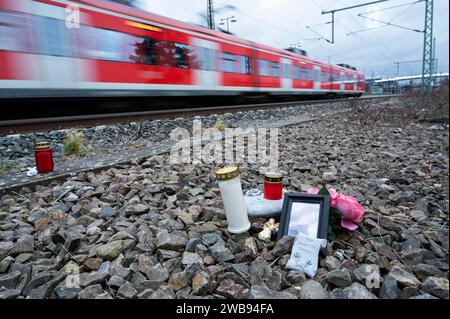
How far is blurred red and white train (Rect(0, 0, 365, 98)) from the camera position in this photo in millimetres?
5945

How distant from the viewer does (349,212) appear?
2207 millimetres

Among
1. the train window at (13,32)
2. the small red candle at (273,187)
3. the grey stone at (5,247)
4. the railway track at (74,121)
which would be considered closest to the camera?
the grey stone at (5,247)

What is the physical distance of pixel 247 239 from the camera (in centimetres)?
215

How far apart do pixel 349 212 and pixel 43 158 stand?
342 cm

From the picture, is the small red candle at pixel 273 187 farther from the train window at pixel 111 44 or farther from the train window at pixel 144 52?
the train window at pixel 144 52

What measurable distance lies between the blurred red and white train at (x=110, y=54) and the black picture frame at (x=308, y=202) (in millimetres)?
5726

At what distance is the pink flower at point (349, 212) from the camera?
2207mm

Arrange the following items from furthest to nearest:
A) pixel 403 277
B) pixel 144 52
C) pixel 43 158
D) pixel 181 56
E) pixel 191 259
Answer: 1. pixel 181 56
2. pixel 144 52
3. pixel 43 158
4. pixel 191 259
5. pixel 403 277

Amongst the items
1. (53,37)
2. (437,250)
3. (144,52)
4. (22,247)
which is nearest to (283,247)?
(437,250)

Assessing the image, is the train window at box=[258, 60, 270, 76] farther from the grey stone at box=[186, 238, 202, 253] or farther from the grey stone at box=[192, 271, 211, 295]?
the grey stone at box=[192, 271, 211, 295]

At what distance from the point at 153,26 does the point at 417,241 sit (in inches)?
320

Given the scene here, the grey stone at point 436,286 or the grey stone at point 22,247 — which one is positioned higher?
the grey stone at point 22,247

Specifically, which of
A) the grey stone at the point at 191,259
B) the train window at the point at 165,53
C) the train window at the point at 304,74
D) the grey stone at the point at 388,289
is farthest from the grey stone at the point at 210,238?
the train window at the point at 304,74

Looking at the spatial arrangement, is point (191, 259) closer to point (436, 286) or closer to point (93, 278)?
point (93, 278)
